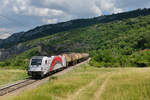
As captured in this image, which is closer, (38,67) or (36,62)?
(38,67)

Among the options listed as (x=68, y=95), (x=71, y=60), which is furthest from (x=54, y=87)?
(x=71, y=60)

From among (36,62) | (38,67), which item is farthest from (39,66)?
(36,62)

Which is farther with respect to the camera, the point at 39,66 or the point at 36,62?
the point at 36,62

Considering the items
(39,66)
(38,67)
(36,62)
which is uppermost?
(36,62)

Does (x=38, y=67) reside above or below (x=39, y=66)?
below

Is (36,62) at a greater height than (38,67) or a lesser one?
greater

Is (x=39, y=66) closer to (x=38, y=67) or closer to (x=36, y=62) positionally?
(x=38, y=67)

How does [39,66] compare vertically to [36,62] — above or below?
below

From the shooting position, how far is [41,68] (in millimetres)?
25703

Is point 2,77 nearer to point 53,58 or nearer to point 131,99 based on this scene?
point 53,58

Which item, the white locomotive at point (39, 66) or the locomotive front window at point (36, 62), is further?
the locomotive front window at point (36, 62)

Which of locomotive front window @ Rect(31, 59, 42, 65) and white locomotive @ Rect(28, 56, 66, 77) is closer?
white locomotive @ Rect(28, 56, 66, 77)

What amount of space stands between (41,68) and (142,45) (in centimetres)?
6286

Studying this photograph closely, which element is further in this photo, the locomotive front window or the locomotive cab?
the locomotive front window
